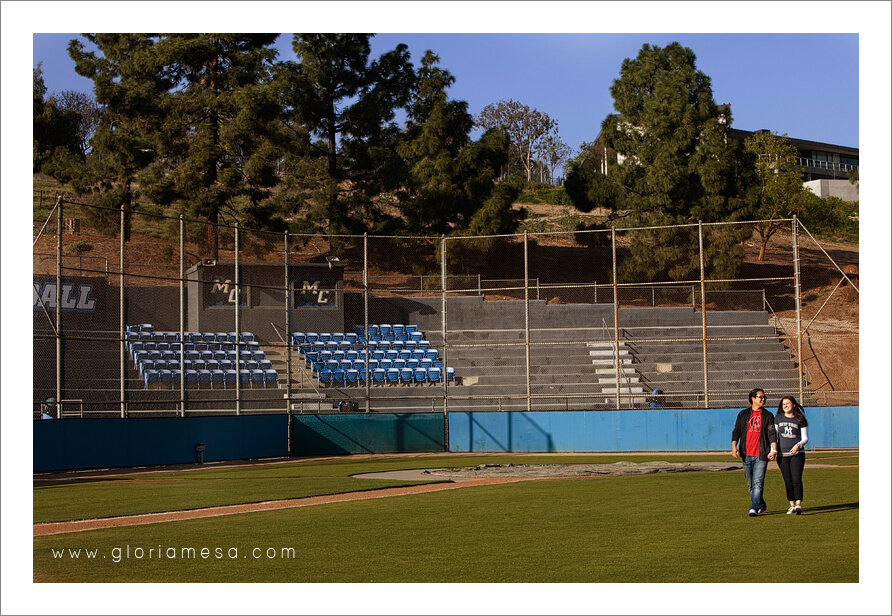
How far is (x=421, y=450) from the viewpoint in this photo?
24.5 metres

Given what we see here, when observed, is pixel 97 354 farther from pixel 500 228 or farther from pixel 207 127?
pixel 500 228

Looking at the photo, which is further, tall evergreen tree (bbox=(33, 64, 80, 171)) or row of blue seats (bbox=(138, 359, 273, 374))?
tall evergreen tree (bbox=(33, 64, 80, 171))

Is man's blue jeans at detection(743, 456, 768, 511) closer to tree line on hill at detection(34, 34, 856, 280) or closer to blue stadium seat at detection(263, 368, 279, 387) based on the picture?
blue stadium seat at detection(263, 368, 279, 387)

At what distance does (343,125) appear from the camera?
41.3 m

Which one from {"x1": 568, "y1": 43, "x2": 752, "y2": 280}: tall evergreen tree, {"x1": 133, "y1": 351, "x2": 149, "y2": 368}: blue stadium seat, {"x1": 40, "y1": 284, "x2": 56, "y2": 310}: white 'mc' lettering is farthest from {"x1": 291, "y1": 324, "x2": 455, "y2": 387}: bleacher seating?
{"x1": 568, "y1": 43, "x2": 752, "y2": 280}: tall evergreen tree

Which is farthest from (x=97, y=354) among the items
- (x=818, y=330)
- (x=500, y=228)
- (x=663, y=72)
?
(x=663, y=72)

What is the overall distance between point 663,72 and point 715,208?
724 centimetres

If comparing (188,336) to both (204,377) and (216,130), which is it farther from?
(216,130)

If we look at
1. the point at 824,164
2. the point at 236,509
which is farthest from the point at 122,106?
the point at 824,164

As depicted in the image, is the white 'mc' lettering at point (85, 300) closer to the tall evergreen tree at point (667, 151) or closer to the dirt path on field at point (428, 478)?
the dirt path on field at point (428, 478)

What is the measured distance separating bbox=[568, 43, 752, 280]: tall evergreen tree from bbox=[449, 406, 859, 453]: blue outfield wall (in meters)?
16.1

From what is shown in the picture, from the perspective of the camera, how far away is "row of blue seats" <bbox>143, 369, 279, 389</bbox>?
2312 cm

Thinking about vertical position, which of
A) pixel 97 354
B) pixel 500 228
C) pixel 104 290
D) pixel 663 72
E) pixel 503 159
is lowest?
pixel 97 354

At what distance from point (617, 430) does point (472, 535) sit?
15.3 metres
